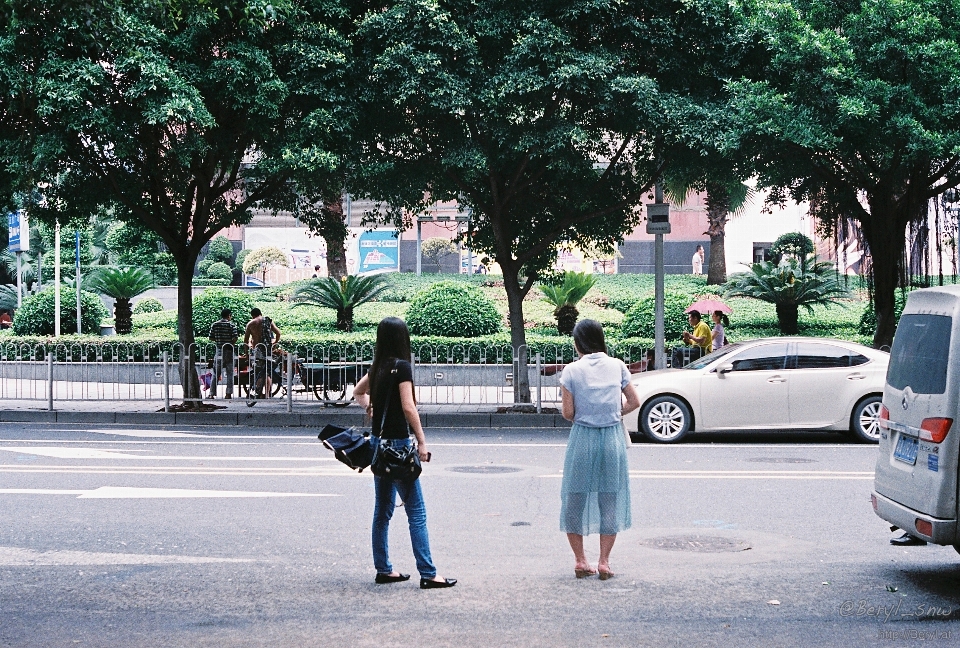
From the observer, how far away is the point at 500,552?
306 inches

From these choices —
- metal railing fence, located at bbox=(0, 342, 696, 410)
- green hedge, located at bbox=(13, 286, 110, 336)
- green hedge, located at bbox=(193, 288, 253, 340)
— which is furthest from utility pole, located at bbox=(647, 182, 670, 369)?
green hedge, located at bbox=(13, 286, 110, 336)

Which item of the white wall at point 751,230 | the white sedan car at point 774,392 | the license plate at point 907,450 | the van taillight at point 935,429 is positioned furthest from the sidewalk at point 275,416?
the white wall at point 751,230

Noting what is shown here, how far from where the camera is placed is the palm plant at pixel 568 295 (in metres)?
27.0

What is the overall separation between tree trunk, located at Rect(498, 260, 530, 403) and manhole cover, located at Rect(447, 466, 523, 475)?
607 centimetres

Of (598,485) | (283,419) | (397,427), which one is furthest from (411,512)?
(283,419)

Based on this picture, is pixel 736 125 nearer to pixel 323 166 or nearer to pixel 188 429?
pixel 323 166

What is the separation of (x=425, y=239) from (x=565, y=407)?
44.4 meters

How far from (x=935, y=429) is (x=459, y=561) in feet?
10.1

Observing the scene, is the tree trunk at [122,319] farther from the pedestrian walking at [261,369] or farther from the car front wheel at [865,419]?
the car front wheel at [865,419]

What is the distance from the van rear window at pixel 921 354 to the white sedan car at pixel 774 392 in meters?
7.23

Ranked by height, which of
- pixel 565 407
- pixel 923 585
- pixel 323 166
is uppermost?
pixel 323 166

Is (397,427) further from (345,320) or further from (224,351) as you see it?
(345,320)

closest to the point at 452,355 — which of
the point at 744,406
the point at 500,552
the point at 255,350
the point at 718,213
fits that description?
the point at 255,350

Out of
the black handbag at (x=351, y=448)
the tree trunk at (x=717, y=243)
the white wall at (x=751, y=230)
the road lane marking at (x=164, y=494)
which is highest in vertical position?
the white wall at (x=751, y=230)
